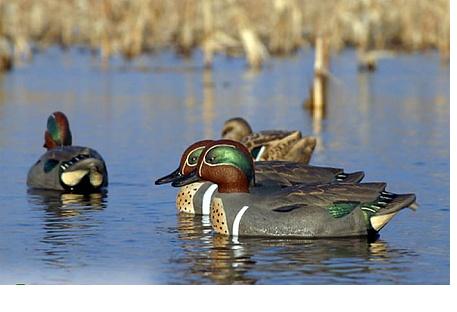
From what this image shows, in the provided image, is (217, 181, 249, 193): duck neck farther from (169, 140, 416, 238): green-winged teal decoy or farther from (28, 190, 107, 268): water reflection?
(28, 190, 107, 268): water reflection

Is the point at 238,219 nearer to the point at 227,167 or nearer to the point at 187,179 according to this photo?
the point at 227,167

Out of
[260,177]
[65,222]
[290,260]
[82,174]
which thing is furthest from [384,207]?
[82,174]

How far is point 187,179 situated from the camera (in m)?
10.3

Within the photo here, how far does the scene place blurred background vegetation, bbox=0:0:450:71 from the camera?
100 feet

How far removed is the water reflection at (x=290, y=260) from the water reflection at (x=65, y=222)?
773mm

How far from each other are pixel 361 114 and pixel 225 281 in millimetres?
12413

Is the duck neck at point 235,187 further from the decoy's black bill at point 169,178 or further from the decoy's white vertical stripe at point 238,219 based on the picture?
the decoy's black bill at point 169,178

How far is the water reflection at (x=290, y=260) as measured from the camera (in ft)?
28.0

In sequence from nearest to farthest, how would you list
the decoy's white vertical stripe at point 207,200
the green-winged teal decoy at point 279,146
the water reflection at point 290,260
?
the water reflection at point 290,260 → the decoy's white vertical stripe at point 207,200 → the green-winged teal decoy at point 279,146

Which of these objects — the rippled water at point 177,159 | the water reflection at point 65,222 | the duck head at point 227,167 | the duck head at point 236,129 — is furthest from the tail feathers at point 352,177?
the duck head at point 236,129

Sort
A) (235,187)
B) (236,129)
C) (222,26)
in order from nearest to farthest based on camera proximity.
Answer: (235,187), (236,129), (222,26)

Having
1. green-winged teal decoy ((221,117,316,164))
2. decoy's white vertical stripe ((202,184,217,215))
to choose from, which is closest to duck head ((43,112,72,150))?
green-winged teal decoy ((221,117,316,164))

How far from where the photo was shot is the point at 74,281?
8.50m

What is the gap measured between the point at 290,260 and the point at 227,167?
114cm
